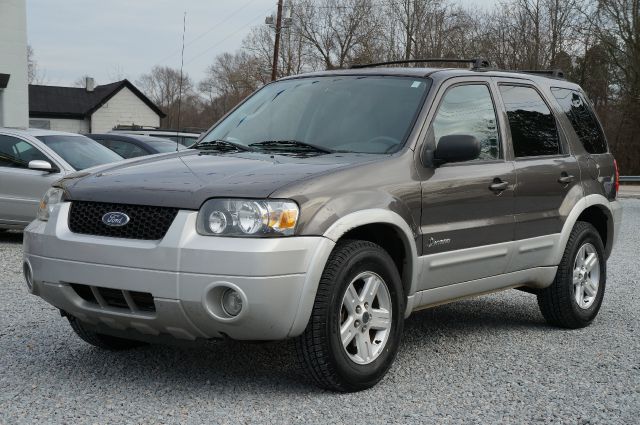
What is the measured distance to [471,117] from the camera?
18.6 feet

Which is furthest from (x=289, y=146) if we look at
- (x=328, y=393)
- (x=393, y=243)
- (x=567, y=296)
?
(x=567, y=296)

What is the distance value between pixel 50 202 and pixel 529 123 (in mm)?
3322

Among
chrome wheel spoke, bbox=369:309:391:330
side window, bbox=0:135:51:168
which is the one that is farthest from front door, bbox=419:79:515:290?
side window, bbox=0:135:51:168

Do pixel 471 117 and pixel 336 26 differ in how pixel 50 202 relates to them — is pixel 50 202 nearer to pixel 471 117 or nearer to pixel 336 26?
pixel 471 117

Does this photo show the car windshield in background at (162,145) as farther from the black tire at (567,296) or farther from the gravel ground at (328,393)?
the black tire at (567,296)

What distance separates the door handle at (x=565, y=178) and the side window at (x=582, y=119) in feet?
1.62

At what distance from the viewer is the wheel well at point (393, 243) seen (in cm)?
482

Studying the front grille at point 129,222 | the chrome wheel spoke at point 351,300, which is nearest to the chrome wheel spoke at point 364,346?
the chrome wheel spoke at point 351,300

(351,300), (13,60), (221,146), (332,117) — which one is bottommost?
(351,300)

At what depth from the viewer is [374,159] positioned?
4.82 m

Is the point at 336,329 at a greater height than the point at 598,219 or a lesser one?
lesser

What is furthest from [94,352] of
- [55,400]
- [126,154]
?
[126,154]

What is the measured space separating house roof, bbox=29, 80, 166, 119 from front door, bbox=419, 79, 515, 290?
187 feet

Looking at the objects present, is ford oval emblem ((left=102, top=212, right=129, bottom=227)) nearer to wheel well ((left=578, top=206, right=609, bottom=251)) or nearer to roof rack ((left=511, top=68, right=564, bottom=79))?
roof rack ((left=511, top=68, right=564, bottom=79))
